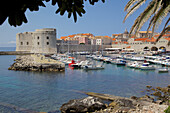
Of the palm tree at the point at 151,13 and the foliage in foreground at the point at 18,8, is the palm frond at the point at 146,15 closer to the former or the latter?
the palm tree at the point at 151,13

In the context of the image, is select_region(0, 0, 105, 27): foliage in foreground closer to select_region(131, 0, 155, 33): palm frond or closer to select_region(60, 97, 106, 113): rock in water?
select_region(131, 0, 155, 33): palm frond

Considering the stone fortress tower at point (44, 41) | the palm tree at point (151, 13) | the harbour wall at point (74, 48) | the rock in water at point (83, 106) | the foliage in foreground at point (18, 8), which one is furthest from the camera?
the harbour wall at point (74, 48)

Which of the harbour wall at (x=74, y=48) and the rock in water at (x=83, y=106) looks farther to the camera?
the harbour wall at (x=74, y=48)

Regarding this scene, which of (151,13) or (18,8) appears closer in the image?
(18,8)

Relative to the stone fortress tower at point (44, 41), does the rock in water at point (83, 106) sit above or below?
below

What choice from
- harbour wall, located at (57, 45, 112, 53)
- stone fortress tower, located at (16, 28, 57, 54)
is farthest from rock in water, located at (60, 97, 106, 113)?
harbour wall, located at (57, 45, 112, 53)

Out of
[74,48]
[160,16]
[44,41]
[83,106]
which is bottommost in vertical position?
[83,106]

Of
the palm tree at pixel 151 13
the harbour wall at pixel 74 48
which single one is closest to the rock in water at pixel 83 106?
the palm tree at pixel 151 13

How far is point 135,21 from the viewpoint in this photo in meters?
5.40

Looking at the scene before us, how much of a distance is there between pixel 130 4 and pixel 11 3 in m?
4.51

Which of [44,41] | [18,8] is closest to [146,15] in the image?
[18,8]

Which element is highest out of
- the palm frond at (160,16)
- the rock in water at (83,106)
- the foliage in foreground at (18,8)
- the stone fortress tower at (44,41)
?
the stone fortress tower at (44,41)

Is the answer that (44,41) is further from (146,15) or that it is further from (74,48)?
(146,15)

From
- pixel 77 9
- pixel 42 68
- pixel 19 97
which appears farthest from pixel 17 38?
pixel 77 9
